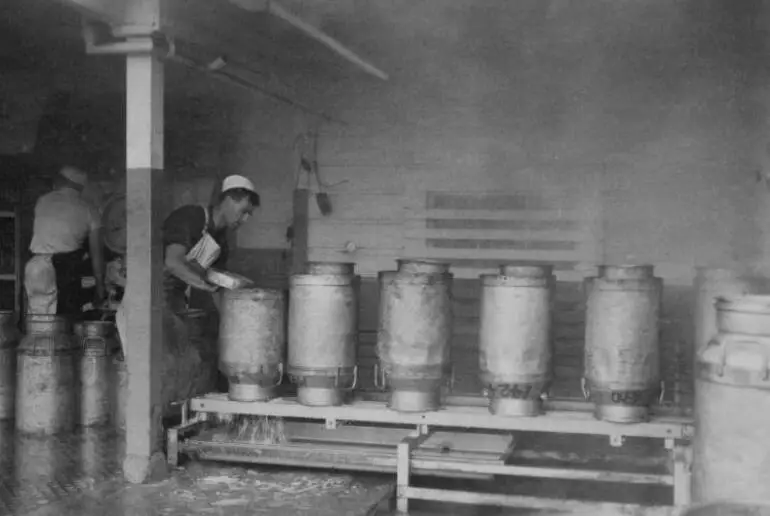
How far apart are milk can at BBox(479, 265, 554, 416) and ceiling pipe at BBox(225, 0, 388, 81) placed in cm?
219

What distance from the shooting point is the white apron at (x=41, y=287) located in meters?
7.15

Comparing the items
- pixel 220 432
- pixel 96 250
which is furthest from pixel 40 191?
pixel 220 432

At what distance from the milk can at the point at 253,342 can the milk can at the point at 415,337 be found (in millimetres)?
700

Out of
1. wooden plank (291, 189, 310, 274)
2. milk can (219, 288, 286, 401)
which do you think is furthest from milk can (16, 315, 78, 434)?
wooden plank (291, 189, 310, 274)

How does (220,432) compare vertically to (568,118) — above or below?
below

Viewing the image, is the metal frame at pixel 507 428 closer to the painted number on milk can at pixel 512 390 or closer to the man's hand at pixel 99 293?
the painted number on milk can at pixel 512 390

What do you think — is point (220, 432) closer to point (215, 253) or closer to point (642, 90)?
point (215, 253)

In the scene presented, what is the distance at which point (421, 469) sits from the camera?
5.27 m

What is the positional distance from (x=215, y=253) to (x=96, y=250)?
1.98 metres

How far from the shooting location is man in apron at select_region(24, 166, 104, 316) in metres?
7.17

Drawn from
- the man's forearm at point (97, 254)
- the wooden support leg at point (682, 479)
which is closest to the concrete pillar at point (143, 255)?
the man's forearm at point (97, 254)

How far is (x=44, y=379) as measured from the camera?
263 inches

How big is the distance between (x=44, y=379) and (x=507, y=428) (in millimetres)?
3402

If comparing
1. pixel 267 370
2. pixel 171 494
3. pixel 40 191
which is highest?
→ pixel 40 191
